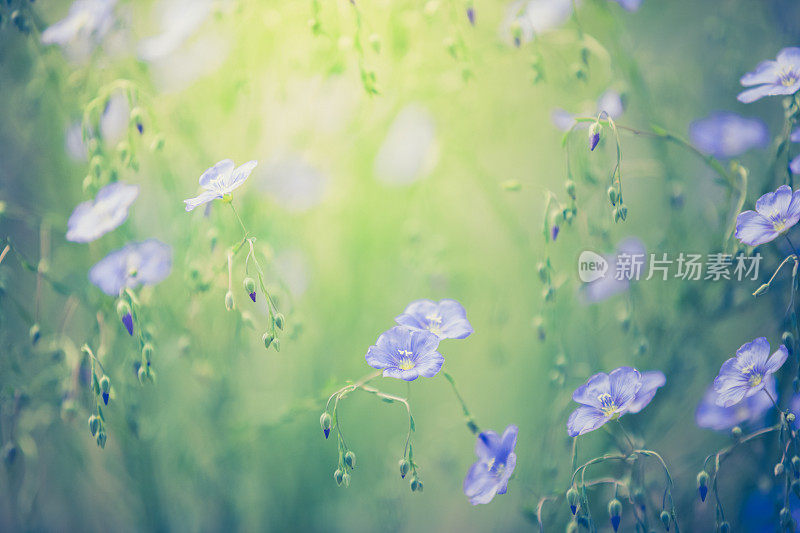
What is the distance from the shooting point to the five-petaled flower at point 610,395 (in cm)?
94

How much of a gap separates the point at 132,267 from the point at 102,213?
0.14m

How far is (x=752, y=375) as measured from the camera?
0.98m

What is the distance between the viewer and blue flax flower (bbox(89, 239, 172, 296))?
112 centimetres

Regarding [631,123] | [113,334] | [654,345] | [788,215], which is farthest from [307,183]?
[631,123]

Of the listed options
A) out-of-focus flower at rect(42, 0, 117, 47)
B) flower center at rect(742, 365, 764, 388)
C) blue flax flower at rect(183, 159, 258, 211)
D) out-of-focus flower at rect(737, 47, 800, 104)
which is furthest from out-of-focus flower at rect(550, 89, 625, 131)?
out-of-focus flower at rect(42, 0, 117, 47)

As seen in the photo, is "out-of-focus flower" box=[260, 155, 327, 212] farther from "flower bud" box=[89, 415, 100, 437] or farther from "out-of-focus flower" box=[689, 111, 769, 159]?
"out-of-focus flower" box=[689, 111, 769, 159]

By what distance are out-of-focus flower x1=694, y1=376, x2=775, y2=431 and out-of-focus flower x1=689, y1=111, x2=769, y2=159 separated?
1.96 feet

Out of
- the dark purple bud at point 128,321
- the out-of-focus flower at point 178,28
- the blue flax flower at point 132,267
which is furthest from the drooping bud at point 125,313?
the out-of-focus flower at point 178,28

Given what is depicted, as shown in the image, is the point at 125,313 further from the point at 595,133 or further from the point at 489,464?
the point at 595,133

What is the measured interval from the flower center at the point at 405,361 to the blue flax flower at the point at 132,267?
21.5 inches

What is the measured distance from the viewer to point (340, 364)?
1.66 metres

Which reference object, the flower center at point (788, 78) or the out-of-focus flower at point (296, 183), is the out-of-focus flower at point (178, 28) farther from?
the flower center at point (788, 78)

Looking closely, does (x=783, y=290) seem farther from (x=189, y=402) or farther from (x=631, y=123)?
(x=189, y=402)

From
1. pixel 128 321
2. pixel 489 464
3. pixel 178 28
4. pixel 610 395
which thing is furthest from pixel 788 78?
pixel 178 28
